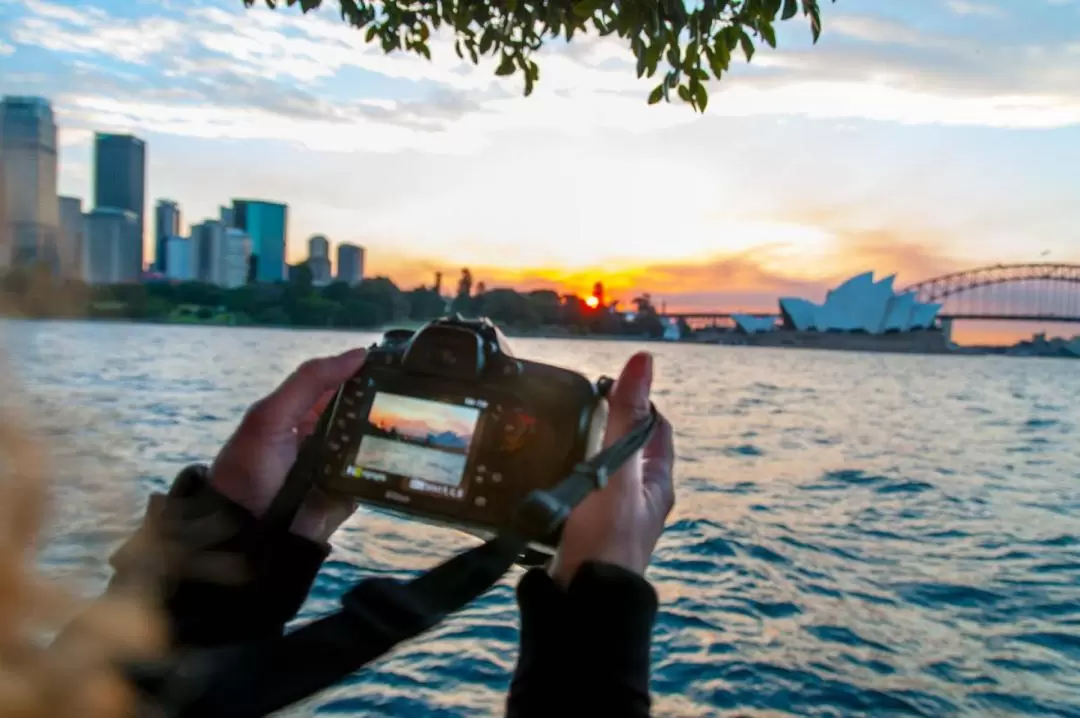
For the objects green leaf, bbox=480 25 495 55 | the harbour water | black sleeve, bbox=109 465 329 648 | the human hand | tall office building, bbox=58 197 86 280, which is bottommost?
the harbour water

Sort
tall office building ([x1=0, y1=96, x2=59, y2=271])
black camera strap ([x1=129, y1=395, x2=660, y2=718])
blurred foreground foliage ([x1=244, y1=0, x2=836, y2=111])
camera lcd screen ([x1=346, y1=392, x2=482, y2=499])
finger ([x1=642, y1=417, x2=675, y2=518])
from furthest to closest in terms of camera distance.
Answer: blurred foreground foliage ([x1=244, y1=0, x2=836, y2=111])
camera lcd screen ([x1=346, y1=392, x2=482, y2=499])
finger ([x1=642, y1=417, x2=675, y2=518])
black camera strap ([x1=129, y1=395, x2=660, y2=718])
tall office building ([x1=0, y1=96, x2=59, y2=271])

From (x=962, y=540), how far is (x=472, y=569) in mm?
7070

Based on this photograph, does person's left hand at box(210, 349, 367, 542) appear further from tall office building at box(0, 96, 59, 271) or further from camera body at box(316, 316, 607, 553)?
tall office building at box(0, 96, 59, 271)

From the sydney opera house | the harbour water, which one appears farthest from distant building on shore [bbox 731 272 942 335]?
the harbour water

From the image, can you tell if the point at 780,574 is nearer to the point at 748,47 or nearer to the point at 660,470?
the point at 748,47

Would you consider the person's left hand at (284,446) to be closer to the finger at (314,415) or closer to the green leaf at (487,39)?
the finger at (314,415)

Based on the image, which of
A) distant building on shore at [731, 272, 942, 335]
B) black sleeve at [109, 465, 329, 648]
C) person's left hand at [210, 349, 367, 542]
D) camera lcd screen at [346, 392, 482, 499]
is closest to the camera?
black sleeve at [109, 465, 329, 648]

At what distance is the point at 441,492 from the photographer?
4.27ft

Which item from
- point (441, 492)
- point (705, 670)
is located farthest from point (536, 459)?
point (705, 670)

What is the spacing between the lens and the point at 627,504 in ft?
3.10

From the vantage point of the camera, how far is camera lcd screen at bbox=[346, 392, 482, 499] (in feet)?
4.29

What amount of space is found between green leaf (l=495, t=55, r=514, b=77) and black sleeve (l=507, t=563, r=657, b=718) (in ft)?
9.13

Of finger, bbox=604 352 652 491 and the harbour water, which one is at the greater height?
finger, bbox=604 352 652 491

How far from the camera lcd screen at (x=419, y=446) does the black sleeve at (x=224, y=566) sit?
0.14 metres
